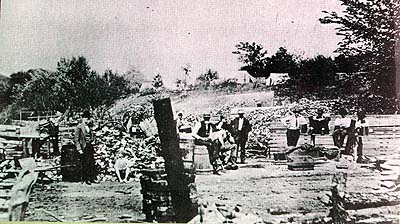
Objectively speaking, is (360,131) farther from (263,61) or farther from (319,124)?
(263,61)

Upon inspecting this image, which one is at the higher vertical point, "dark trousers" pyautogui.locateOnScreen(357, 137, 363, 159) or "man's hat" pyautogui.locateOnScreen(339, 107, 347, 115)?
"man's hat" pyautogui.locateOnScreen(339, 107, 347, 115)

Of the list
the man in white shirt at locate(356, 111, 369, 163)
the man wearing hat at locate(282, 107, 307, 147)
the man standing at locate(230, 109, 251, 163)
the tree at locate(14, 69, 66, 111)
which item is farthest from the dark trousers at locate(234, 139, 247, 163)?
the tree at locate(14, 69, 66, 111)

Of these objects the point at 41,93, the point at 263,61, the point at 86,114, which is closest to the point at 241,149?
the point at 263,61

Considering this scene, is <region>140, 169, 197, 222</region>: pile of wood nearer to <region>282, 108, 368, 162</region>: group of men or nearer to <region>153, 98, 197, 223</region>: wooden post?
<region>153, 98, 197, 223</region>: wooden post

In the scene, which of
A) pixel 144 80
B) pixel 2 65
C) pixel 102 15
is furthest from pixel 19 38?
pixel 144 80

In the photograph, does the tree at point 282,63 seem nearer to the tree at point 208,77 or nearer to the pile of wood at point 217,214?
the tree at point 208,77

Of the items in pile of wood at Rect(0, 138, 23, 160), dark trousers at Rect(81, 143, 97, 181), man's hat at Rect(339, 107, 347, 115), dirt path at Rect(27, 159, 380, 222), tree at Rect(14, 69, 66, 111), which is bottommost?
dirt path at Rect(27, 159, 380, 222)

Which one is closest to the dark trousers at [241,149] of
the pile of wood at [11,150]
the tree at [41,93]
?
the tree at [41,93]
